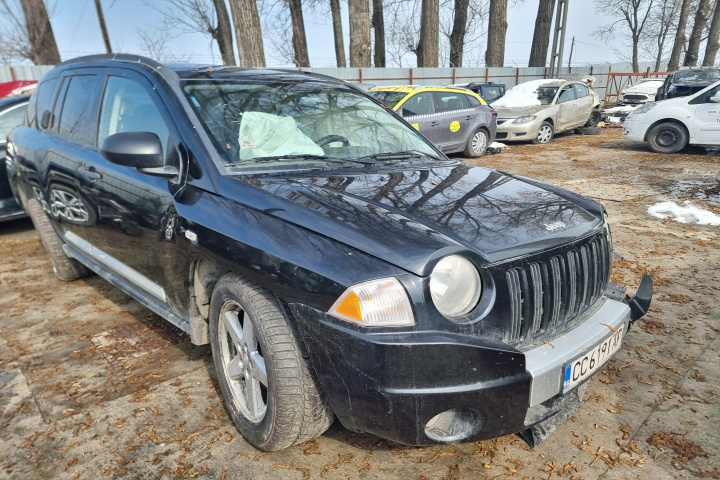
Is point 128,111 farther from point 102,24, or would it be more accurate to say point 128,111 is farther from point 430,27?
point 102,24

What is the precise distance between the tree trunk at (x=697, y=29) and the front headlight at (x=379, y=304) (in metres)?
34.9

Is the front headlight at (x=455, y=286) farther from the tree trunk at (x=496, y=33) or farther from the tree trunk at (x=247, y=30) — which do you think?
the tree trunk at (x=496, y=33)

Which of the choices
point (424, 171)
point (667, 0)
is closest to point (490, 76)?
point (424, 171)

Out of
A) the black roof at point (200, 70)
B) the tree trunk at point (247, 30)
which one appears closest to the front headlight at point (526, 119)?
the tree trunk at point (247, 30)

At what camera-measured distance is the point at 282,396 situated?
201 centimetres

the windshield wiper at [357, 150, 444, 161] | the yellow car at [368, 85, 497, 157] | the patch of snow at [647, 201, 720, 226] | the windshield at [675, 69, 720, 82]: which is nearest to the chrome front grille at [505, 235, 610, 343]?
the windshield wiper at [357, 150, 444, 161]

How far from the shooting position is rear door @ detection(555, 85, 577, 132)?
1347 cm

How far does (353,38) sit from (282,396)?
43.4 feet

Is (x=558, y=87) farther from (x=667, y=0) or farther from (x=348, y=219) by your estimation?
(x=667, y=0)

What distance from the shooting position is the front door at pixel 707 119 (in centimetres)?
998

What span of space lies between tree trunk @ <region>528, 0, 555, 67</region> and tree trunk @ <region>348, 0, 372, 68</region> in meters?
13.5

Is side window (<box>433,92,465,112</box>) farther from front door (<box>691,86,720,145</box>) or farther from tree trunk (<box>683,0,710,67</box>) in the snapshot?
tree trunk (<box>683,0,710,67</box>)

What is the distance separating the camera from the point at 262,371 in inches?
84.7

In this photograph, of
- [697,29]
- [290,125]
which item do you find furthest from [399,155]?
[697,29]
